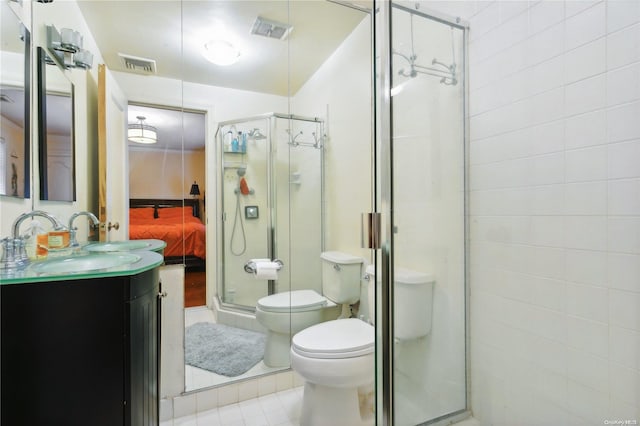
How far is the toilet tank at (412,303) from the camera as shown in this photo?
3.97 feet

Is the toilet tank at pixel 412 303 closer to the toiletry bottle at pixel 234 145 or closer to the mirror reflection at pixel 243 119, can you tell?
the mirror reflection at pixel 243 119

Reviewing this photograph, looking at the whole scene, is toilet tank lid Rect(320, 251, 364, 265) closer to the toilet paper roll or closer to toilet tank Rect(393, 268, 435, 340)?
the toilet paper roll

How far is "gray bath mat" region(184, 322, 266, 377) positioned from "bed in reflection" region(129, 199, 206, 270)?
0.43 m

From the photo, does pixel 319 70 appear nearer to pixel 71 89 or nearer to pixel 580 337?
pixel 71 89

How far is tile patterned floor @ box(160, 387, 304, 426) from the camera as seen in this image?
1549 millimetres

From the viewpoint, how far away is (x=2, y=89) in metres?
0.99

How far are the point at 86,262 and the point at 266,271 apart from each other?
1117mm

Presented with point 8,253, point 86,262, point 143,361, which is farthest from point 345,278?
point 8,253

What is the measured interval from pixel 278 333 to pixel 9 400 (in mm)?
1340

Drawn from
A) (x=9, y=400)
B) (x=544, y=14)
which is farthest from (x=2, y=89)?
(x=544, y=14)

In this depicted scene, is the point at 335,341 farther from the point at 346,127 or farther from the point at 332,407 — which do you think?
the point at 346,127

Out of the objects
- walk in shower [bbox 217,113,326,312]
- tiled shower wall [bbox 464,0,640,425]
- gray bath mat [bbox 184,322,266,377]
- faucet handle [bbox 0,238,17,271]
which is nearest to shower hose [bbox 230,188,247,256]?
walk in shower [bbox 217,113,326,312]

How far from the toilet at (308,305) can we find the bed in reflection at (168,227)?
0.58 metres

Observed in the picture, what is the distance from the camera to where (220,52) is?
6.66 feet
